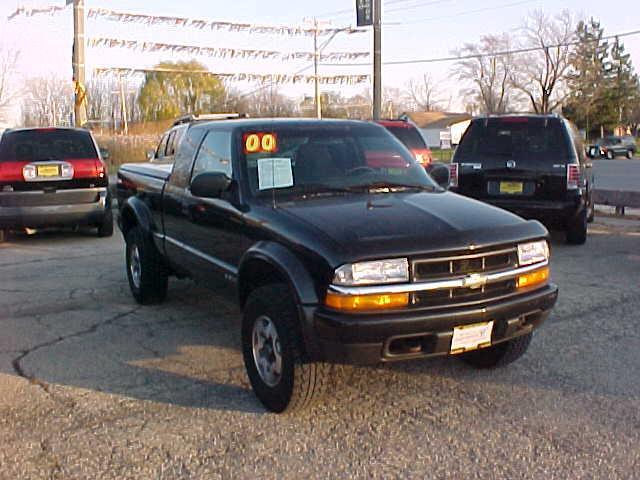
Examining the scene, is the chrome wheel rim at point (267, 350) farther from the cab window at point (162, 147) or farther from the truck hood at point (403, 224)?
the cab window at point (162, 147)

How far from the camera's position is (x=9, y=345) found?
5570mm

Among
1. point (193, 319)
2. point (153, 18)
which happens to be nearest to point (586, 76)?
point (153, 18)

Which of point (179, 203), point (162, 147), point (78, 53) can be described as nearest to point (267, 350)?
point (179, 203)

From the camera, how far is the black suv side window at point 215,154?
5008 millimetres

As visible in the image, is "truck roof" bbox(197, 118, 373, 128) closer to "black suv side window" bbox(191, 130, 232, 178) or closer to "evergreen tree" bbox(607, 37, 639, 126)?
"black suv side window" bbox(191, 130, 232, 178)

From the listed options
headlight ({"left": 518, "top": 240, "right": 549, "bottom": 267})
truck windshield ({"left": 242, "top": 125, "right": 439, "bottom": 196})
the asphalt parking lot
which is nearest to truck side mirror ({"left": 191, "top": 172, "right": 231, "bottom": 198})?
truck windshield ({"left": 242, "top": 125, "right": 439, "bottom": 196})

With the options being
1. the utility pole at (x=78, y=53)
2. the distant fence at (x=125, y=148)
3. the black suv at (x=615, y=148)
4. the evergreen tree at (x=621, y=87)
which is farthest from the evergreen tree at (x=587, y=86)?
the utility pole at (x=78, y=53)

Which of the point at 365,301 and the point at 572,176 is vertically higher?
the point at 572,176

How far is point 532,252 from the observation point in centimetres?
416

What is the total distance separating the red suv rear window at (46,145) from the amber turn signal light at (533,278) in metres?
8.15

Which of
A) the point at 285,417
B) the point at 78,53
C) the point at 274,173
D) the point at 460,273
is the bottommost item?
the point at 285,417

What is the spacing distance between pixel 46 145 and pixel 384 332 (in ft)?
27.3

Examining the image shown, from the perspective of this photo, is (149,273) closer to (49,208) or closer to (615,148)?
(49,208)

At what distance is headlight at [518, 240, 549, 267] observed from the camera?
4.08 m
